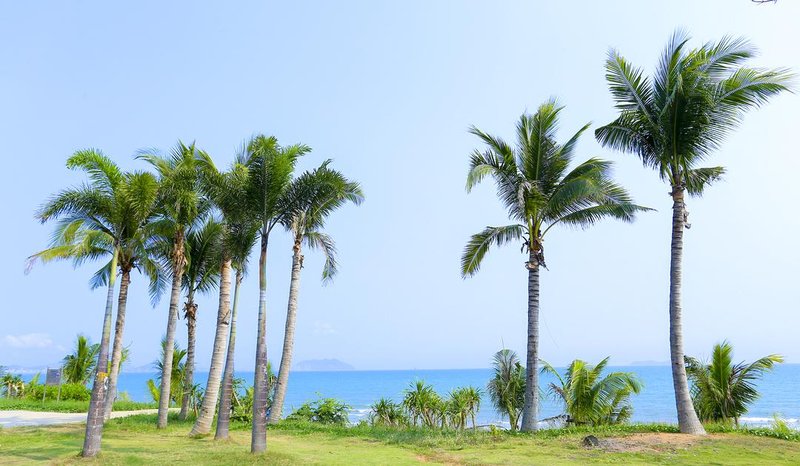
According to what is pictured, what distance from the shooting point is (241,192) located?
563 inches

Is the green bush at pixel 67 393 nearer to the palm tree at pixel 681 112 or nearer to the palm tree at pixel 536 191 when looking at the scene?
the palm tree at pixel 536 191

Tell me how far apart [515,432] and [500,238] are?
5748 mm

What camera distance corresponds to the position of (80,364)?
1435 inches

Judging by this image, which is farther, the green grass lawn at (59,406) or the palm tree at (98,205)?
the green grass lawn at (59,406)

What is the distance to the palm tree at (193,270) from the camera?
66.7ft

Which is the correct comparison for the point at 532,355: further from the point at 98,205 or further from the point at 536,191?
the point at 98,205

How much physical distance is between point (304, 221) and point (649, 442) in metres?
11.7

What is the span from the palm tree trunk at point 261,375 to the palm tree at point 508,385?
966 centimetres

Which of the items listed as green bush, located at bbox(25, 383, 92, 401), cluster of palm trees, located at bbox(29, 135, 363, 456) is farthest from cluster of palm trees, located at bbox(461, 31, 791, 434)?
green bush, located at bbox(25, 383, 92, 401)

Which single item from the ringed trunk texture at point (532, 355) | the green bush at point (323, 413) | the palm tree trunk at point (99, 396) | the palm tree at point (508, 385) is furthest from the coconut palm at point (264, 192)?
the palm tree at point (508, 385)

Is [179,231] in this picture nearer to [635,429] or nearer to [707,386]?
[635,429]

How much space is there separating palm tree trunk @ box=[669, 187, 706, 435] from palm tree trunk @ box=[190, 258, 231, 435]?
1231cm

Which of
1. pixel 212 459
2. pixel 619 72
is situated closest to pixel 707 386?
pixel 619 72

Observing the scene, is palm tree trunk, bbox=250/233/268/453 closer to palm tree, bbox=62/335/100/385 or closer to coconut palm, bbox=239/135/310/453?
coconut palm, bbox=239/135/310/453
